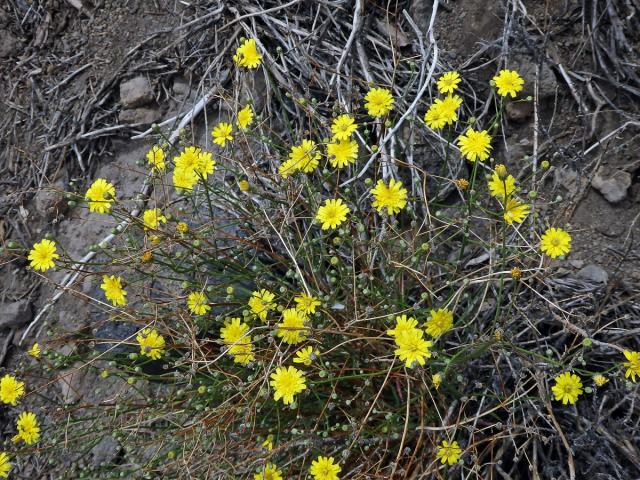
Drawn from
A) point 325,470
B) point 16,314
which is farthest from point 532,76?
point 16,314

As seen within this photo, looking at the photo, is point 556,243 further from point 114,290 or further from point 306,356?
point 114,290

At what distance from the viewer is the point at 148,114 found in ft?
13.3

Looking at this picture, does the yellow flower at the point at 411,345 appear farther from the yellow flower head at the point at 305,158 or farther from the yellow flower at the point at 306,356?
the yellow flower head at the point at 305,158

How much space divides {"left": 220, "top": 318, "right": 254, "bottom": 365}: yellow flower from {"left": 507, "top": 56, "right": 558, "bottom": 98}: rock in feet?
6.08

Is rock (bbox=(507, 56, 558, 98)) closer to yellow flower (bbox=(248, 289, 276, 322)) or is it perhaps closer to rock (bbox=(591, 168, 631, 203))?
rock (bbox=(591, 168, 631, 203))

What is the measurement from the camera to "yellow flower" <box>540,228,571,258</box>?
230cm

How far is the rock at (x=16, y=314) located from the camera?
3.87 meters

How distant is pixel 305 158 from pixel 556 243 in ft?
3.47

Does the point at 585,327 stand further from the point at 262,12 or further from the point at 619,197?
the point at 262,12

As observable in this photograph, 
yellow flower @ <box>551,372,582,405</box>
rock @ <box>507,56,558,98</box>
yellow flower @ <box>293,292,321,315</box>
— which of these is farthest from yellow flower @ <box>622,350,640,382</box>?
rock @ <box>507,56,558,98</box>

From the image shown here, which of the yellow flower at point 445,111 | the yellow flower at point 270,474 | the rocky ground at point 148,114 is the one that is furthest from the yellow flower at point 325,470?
the yellow flower at point 445,111

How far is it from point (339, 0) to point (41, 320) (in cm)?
257

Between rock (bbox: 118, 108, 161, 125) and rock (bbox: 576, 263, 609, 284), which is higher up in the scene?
rock (bbox: 118, 108, 161, 125)

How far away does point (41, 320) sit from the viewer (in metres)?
3.88
